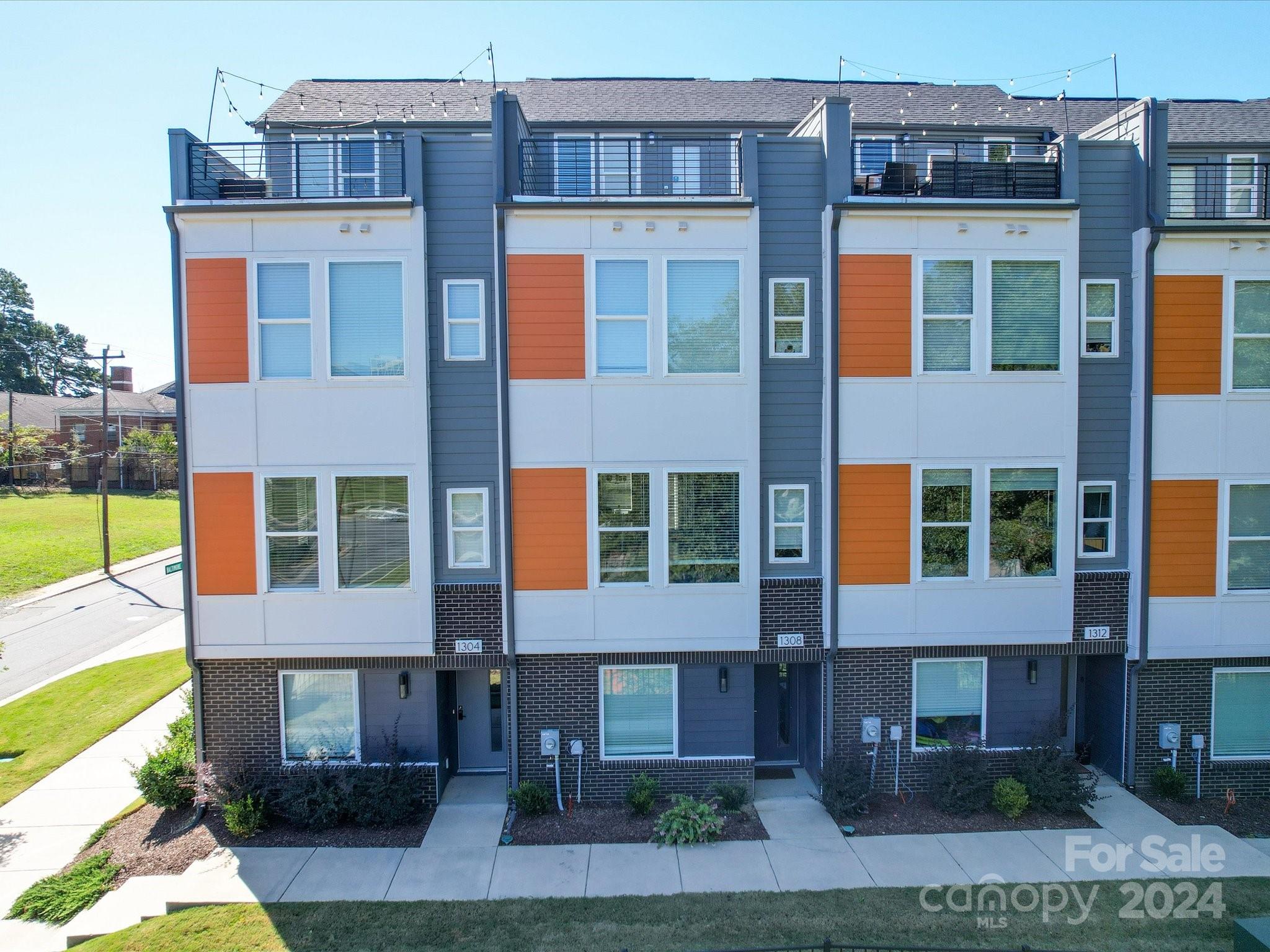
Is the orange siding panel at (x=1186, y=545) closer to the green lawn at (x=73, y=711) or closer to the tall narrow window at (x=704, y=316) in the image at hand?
the tall narrow window at (x=704, y=316)

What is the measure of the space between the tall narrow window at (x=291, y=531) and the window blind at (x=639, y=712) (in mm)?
4561

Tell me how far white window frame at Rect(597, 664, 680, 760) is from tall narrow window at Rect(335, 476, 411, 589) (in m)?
3.21

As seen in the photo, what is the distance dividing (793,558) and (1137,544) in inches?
198

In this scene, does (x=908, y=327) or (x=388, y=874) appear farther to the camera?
(x=908, y=327)

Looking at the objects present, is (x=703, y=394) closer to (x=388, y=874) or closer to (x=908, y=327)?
(x=908, y=327)

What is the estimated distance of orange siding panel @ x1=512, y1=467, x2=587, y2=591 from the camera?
9695 millimetres

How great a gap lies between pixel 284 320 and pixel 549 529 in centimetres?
472

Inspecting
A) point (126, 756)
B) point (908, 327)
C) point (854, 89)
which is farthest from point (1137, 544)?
point (126, 756)

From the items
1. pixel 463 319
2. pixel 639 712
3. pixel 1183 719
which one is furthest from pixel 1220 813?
pixel 463 319

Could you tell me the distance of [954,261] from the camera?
32.2 ft

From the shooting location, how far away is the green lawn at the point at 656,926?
7000mm

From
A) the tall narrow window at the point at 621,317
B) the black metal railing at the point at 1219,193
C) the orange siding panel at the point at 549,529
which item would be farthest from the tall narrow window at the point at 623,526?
the black metal railing at the point at 1219,193

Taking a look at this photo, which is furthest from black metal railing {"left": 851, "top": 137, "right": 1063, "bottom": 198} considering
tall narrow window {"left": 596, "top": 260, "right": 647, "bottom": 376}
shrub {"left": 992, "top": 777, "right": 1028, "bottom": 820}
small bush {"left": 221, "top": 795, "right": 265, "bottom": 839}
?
small bush {"left": 221, "top": 795, "right": 265, "bottom": 839}

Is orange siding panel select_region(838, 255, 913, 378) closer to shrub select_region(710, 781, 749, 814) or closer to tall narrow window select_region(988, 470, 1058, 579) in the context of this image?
tall narrow window select_region(988, 470, 1058, 579)
